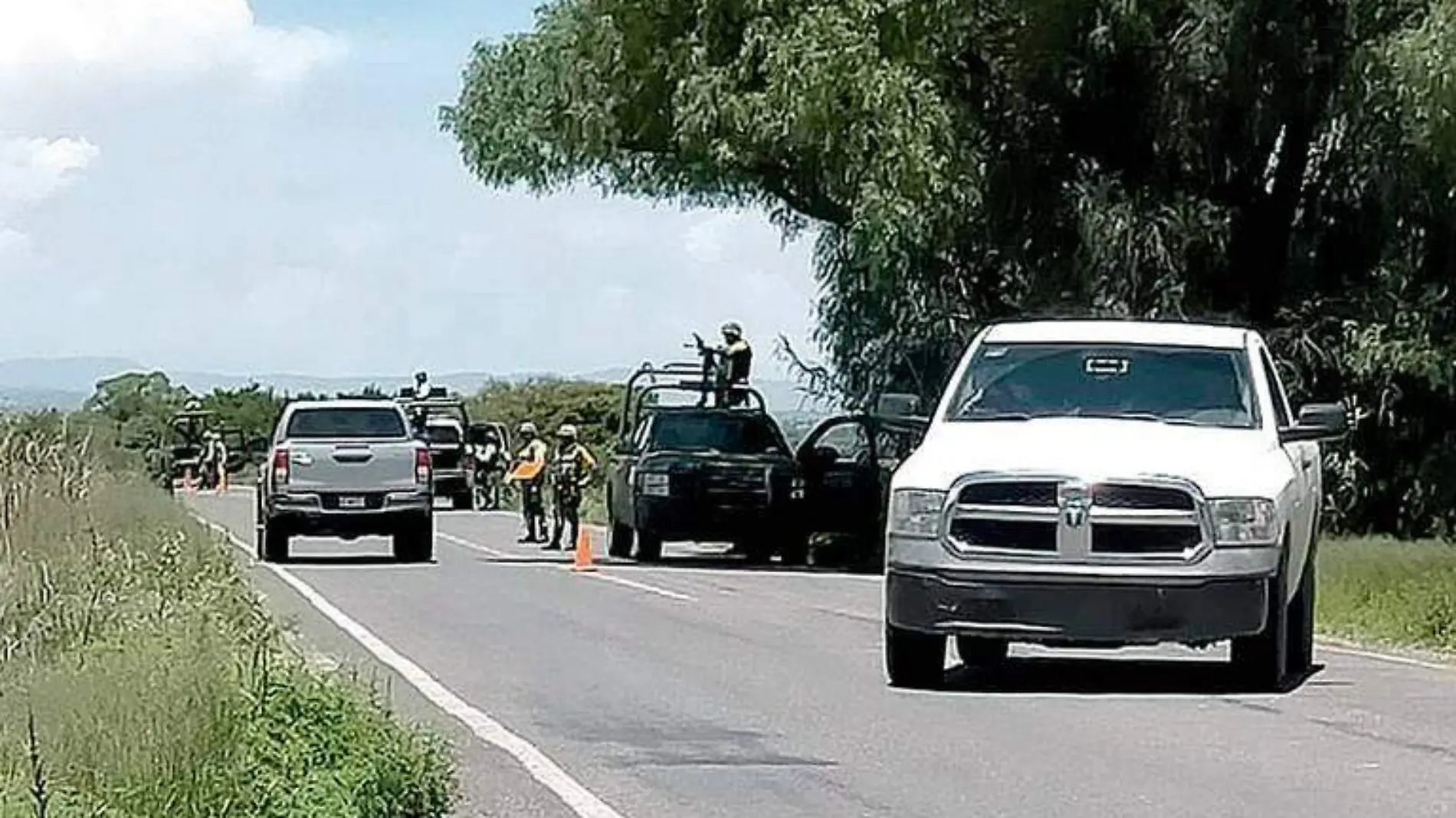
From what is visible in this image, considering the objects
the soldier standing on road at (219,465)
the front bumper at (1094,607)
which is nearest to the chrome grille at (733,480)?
the front bumper at (1094,607)

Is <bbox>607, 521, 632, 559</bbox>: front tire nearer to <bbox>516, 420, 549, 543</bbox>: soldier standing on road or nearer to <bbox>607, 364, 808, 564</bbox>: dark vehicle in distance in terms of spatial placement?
<bbox>607, 364, 808, 564</bbox>: dark vehicle in distance

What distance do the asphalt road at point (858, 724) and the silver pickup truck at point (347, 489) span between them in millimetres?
8404

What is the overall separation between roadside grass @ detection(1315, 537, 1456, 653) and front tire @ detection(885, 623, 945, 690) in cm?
489

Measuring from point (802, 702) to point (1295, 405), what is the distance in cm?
1583

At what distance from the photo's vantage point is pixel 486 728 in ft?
49.6

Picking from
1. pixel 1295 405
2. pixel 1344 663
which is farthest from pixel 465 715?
pixel 1295 405

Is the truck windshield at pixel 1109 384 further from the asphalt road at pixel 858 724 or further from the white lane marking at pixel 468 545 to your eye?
the white lane marking at pixel 468 545

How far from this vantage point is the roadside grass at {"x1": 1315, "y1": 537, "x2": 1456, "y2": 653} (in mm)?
21078

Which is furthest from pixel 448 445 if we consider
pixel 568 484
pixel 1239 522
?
pixel 1239 522

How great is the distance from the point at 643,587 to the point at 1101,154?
858 cm

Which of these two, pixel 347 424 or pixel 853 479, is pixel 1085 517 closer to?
pixel 853 479

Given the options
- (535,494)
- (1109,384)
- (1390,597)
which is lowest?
(1390,597)

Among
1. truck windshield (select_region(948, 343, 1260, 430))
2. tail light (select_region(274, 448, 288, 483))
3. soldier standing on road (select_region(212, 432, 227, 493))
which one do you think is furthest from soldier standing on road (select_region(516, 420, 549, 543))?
truck windshield (select_region(948, 343, 1260, 430))

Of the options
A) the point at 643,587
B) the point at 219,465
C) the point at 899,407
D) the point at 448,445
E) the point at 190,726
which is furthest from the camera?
the point at 219,465
